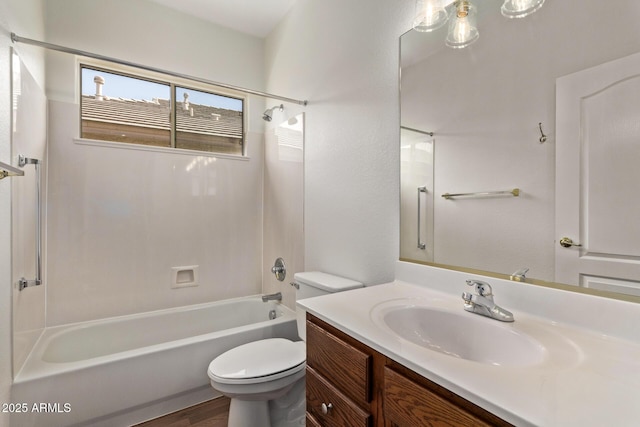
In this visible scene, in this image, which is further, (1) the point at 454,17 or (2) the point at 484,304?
(1) the point at 454,17

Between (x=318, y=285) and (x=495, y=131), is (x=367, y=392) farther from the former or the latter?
(x=495, y=131)

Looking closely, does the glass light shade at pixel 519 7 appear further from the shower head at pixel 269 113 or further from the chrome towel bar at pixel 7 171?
the chrome towel bar at pixel 7 171

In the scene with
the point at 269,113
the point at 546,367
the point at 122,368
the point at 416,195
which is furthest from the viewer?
the point at 269,113

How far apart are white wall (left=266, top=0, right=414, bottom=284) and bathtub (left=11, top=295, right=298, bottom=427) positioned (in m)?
0.80

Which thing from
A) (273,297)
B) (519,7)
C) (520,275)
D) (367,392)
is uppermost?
(519,7)

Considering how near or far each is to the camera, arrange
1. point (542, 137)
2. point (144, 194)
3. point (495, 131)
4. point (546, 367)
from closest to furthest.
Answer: point (546, 367), point (542, 137), point (495, 131), point (144, 194)

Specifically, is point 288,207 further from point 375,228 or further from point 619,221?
point 619,221

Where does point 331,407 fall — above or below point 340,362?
below

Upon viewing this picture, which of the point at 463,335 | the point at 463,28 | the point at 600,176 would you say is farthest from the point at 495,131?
the point at 463,335

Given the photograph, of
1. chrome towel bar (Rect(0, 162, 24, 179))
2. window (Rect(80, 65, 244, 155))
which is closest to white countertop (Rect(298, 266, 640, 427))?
chrome towel bar (Rect(0, 162, 24, 179))

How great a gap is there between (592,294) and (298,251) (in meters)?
1.65

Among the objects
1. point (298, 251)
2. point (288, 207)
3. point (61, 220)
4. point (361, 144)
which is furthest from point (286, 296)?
point (61, 220)

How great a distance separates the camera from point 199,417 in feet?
5.65

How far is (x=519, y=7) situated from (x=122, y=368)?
232cm
